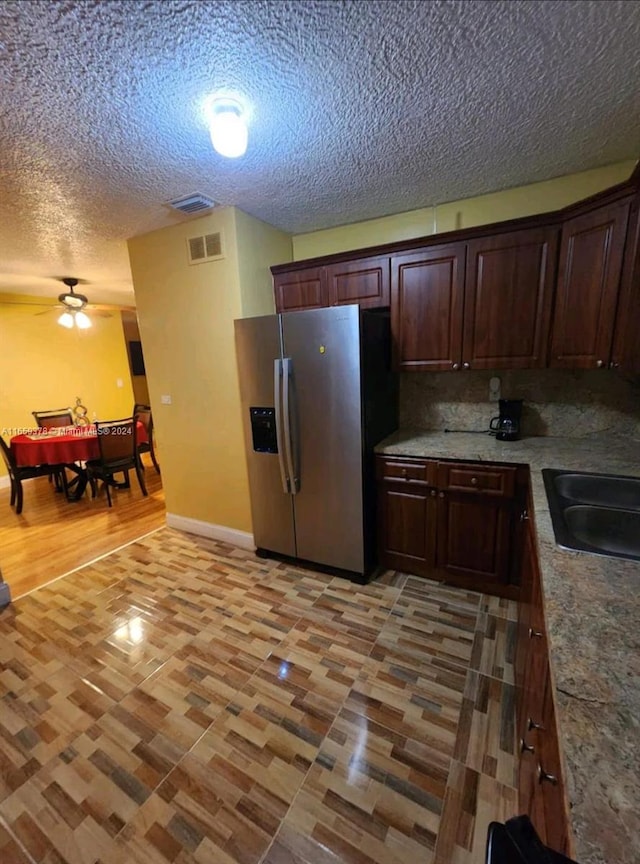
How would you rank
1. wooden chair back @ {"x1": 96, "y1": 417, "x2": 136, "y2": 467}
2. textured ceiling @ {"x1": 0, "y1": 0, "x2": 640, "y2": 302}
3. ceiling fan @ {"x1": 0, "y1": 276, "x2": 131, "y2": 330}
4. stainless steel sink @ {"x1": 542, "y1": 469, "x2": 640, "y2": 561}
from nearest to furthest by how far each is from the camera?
1. textured ceiling @ {"x1": 0, "y1": 0, "x2": 640, "y2": 302}
2. stainless steel sink @ {"x1": 542, "y1": 469, "x2": 640, "y2": 561}
3. wooden chair back @ {"x1": 96, "y1": 417, "x2": 136, "y2": 467}
4. ceiling fan @ {"x1": 0, "y1": 276, "x2": 131, "y2": 330}

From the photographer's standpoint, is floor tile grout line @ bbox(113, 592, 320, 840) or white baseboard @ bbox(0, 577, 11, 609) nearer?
floor tile grout line @ bbox(113, 592, 320, 840)

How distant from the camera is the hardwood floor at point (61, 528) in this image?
2777 millimetres

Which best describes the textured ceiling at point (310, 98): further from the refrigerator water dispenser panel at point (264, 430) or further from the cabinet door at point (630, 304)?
the refrigerator water dispenser panel at point (264, 430)

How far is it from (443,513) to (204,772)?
5.54 feet

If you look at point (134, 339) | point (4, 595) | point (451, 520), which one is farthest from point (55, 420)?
point (451, 520)

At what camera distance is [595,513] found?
55.2 inches

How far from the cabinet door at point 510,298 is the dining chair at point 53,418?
16.3 feet

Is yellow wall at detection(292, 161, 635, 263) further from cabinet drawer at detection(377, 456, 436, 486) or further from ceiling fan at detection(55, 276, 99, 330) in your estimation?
ceiling fan at detection(55, 276, 99, 330)

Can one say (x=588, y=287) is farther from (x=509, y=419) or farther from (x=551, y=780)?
(x=551, y=780)

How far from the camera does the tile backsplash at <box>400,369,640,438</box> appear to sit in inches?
87.1

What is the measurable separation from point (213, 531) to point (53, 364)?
400 cm

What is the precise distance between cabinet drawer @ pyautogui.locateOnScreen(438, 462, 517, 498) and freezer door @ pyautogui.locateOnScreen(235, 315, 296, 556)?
1053 mm

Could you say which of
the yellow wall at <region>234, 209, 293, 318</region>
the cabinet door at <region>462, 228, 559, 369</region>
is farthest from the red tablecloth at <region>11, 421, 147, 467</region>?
the cabinet door at <region>462, 228, 559, 369</region>

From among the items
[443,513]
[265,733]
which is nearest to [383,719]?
[265,733]
